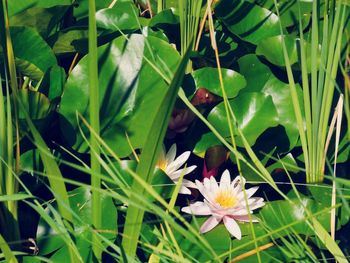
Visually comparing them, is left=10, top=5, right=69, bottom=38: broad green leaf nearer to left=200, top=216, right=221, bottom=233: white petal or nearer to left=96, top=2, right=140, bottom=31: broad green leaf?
left=96, top=2, right=140, bottom=31: broad green leaf

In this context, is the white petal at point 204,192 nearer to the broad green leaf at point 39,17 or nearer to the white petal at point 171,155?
the white petal at point 171,155

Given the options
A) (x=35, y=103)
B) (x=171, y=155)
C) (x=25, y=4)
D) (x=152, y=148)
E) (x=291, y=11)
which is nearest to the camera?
(x=152, y=148)

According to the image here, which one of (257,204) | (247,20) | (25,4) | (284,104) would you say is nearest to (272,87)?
(284,104)

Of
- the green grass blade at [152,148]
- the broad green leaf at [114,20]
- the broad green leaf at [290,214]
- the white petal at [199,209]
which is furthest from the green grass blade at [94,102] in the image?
the broad green leaf at [114,20]

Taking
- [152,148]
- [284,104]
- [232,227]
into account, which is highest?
[152,148]

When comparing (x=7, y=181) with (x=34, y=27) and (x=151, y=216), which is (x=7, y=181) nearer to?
(x=151, y=216)

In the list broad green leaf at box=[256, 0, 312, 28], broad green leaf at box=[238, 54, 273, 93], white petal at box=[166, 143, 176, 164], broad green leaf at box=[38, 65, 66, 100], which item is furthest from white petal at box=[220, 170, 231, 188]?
broad green leaf at box=[256, 0, 312, 28]

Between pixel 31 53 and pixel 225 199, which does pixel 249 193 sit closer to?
pixel 225 199
